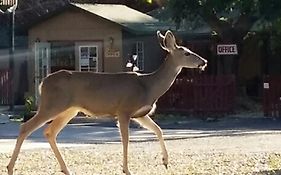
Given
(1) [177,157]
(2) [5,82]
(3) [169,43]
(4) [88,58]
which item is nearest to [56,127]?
(3) [169,43]

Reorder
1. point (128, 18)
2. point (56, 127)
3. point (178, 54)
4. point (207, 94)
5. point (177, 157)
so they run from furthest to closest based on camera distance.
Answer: point (128, 18), point (207, 94), point (177, 157), point (178, 54), point (56, 127)

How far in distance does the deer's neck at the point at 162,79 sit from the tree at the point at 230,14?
1493 cm

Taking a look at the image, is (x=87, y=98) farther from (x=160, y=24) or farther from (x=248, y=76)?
(x=248, y=76)

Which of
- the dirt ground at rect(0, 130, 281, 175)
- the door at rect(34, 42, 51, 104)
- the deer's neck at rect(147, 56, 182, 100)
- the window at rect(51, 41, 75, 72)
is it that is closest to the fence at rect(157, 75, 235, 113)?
the window at rect(51, 41, 75, 72)

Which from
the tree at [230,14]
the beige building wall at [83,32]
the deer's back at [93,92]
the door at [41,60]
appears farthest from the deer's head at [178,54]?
the door at [41,60]

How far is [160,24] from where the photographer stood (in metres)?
35.8

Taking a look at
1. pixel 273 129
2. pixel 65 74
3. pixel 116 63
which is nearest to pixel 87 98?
pixel 65 74

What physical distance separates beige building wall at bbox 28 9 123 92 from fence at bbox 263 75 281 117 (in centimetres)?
623

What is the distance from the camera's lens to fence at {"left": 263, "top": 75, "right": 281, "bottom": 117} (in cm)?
2983

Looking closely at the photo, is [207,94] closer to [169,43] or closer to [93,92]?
[169,43]

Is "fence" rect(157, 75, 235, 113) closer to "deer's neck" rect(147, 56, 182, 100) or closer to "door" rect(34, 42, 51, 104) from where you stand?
"door" rect(34, 42, 51, 104)

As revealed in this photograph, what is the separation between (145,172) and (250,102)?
20991 mm

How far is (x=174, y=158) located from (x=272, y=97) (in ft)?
46.4

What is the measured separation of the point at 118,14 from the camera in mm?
35688
